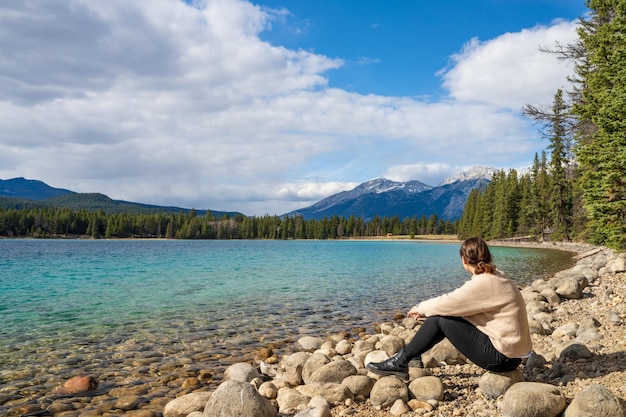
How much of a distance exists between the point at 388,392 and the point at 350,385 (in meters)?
0.70

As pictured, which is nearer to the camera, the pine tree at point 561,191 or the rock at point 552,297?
the rock at point 552,297

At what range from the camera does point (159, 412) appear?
6508 millimetres

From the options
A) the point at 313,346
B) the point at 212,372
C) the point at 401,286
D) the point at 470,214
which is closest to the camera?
the point at 212,372

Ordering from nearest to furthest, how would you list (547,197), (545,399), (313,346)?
(545,399), (313,346), (547,197)

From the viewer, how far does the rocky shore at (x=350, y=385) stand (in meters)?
5.20

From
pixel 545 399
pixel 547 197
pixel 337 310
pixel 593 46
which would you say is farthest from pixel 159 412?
pixel 547 197

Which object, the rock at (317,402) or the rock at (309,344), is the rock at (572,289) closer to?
the rock at (309,344)

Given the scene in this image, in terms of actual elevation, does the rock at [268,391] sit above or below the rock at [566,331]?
below

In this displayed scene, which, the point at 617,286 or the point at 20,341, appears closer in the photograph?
the point at 20,341

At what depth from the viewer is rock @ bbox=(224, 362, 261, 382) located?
303 inches

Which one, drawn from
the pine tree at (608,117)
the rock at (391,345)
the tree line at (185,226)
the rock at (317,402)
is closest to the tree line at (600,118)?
the pine tree at (608,117)

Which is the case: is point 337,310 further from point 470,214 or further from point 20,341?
point 470,214

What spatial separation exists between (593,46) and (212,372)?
2253cm

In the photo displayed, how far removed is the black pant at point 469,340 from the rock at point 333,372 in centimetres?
192
